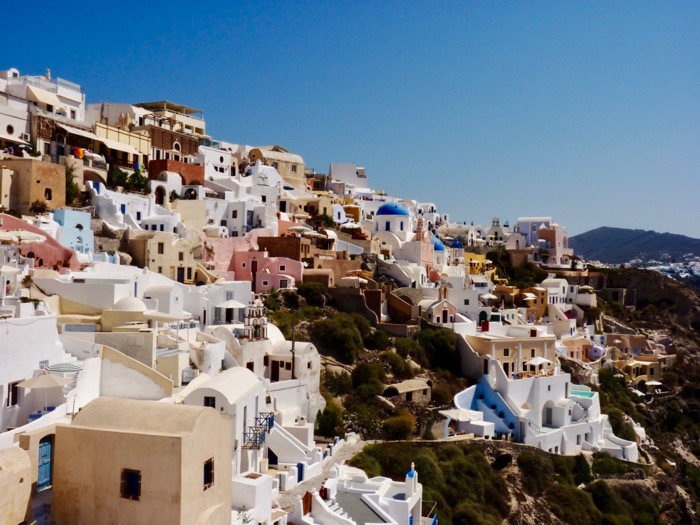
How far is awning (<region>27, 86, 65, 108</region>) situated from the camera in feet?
115

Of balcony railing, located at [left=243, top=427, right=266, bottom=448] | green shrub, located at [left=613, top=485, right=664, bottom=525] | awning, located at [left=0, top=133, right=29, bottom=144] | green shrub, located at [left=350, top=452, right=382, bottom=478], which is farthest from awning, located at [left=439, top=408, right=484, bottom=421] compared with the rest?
awning, located at [left=0, top=133, right=29, bottom=144]

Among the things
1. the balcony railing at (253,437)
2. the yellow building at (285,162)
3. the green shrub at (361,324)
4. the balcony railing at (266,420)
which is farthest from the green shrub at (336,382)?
the yellow building at (285,162)

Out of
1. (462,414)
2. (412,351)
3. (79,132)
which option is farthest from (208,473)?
(79,132)

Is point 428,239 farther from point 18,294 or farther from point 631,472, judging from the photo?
point 18,294

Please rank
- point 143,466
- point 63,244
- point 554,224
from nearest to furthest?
1. point 143,466
2. point 63,244
3. point 554,224

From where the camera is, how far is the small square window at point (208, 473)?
1240 centimetres

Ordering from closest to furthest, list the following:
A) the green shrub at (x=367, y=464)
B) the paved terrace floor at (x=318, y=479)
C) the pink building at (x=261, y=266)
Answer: the paved terrace floor at (x=318, y=479) < the green shrub at (x=367, y=464) < the pink building at (x=261, y=266)

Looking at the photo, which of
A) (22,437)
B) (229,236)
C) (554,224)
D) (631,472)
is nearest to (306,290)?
(229,236)

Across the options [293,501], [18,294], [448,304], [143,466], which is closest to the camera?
[143,466]

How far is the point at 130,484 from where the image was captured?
11.8 metres

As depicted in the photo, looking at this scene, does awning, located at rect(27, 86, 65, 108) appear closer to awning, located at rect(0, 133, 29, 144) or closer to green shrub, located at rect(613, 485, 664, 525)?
awning, located at rect(0, 133, 29, 144)

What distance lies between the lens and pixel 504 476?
27.5 meters

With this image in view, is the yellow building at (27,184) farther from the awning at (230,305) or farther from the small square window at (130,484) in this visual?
the small square window at (130,484)

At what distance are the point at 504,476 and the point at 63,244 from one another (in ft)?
60.2
